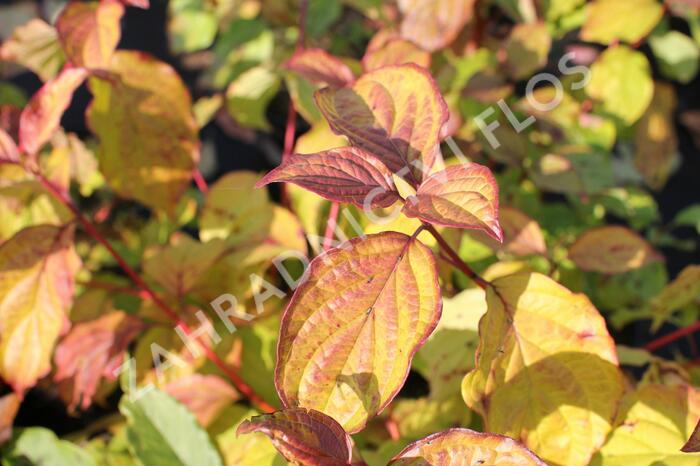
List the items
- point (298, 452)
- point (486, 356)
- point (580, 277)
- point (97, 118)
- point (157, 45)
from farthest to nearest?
1. point (157, 45)
2. point (580, 277)
3. point (97, 118)
4. point (486, 356)
5. point (298, 452)

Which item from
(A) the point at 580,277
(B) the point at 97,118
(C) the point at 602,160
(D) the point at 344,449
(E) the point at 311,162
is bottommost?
Result: (A) the point at 580,277

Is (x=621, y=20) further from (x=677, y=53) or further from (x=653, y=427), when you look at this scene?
(x=653, y=427)

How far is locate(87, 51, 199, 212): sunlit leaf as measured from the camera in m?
0.97

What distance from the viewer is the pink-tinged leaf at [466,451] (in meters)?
0.52

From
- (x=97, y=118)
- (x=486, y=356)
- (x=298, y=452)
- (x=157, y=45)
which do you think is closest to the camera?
(x=298, y=452)

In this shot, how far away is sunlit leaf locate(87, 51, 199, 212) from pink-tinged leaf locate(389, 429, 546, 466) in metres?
0.62

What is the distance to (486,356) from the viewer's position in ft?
2.11

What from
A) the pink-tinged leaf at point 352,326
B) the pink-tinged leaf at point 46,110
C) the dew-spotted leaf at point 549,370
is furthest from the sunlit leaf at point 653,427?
the pink-tinged leaf at point 46,110

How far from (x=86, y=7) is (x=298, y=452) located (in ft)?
2.59

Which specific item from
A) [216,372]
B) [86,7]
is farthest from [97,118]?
[216,372]

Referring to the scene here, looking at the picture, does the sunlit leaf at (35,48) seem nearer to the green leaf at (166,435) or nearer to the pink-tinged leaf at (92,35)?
the pink-tinged leaf at (92,35)

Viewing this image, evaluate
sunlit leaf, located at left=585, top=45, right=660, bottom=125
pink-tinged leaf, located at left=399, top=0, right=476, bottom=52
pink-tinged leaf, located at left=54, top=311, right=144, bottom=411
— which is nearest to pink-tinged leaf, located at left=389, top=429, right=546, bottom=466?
pink-tinged leaf, located at left=54, top=311, right=144, bottom=411

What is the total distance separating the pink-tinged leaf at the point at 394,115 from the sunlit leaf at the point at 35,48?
0.71 metres

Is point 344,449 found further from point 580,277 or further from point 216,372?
point 580,277
